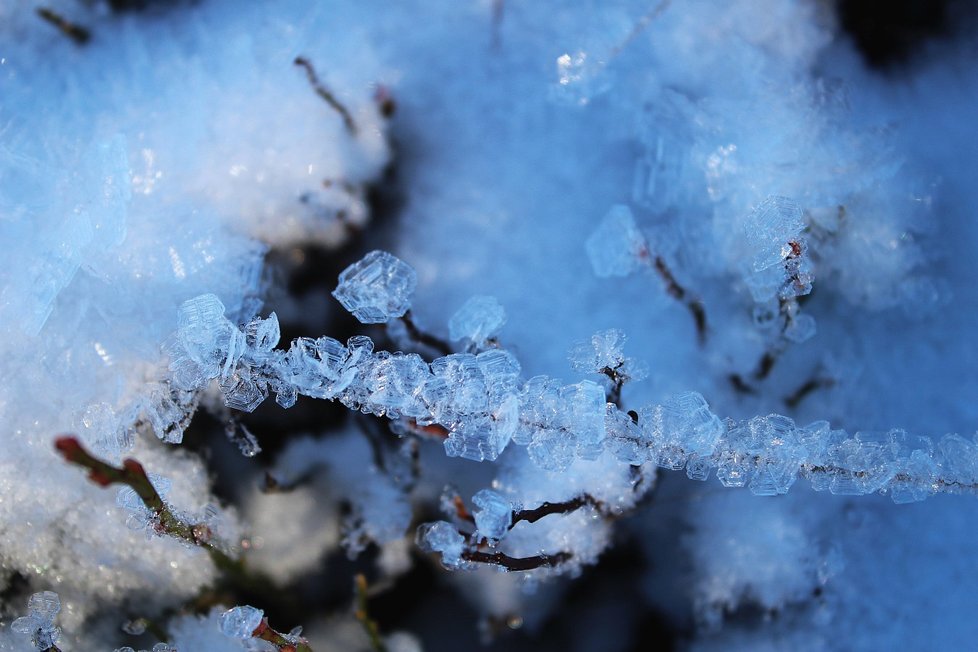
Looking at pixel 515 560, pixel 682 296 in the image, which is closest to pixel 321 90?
pixel 682 296

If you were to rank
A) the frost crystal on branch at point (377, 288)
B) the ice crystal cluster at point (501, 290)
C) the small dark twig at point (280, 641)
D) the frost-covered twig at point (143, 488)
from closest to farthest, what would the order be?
1. the frost-covered twig at point (143, 488)
2. the small dark twig at point (280, 641)
3. the frost crystal on branch at point (377, 288)
4. the ice crystal cluster at point (501, 290)

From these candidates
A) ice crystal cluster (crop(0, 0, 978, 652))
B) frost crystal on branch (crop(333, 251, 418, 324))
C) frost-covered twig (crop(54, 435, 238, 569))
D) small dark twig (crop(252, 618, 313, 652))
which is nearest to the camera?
frost-covered twig (crop(54, 435, 238, 569))

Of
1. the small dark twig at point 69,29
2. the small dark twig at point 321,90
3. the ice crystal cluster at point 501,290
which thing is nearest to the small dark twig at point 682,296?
the ice crystal cluster at point 501,290

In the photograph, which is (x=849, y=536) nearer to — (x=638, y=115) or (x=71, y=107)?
(x=638, y=115)

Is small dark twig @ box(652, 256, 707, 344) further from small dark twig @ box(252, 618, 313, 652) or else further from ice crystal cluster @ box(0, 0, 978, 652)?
small dark twig @ box(252, 618, 313, 652)

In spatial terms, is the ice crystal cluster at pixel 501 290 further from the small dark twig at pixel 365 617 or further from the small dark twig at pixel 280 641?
the small dark twig at pixel 280 641

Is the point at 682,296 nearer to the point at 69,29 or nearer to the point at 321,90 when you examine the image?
the point at 321,90

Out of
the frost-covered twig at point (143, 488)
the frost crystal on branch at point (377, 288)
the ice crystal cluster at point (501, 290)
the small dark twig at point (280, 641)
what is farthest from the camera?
the ice crystal cluster at point (501, 290)

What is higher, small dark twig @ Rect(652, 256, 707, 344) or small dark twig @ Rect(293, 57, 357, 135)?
small dark twig @ Rect(293, 57, 357, 135)

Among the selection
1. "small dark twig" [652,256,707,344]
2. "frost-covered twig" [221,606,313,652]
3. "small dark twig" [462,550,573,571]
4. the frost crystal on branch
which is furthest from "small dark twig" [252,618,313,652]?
"small dark twig" [652,256,707,344]
